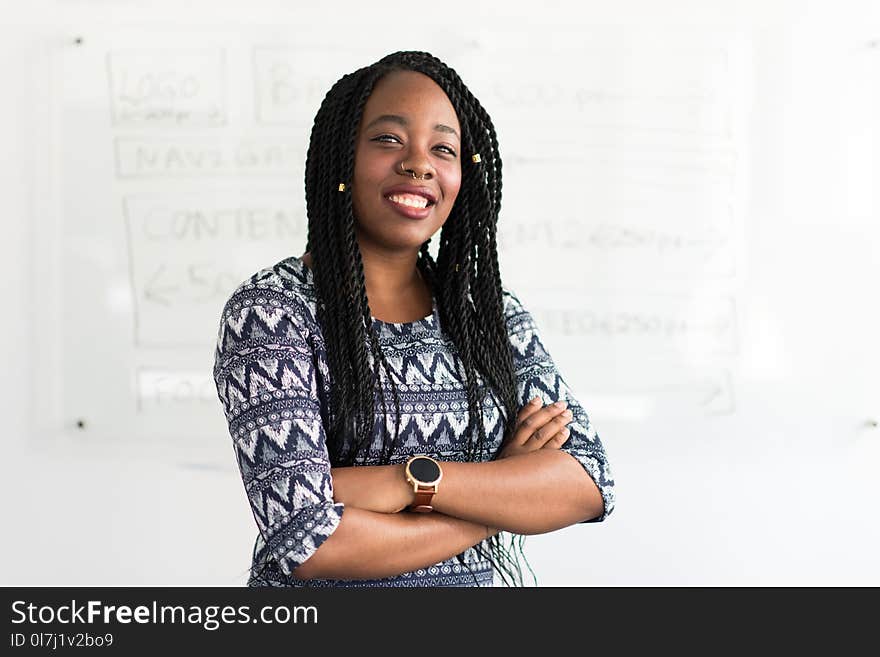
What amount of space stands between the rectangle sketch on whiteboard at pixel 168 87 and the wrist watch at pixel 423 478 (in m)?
1.68

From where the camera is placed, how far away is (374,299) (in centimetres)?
161

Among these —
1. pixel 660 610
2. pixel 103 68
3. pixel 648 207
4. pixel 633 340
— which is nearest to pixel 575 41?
pixel 648 207

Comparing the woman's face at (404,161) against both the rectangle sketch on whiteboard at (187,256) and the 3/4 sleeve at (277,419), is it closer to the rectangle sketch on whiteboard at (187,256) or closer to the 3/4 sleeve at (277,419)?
the 3/4 sleeve at (277,419)

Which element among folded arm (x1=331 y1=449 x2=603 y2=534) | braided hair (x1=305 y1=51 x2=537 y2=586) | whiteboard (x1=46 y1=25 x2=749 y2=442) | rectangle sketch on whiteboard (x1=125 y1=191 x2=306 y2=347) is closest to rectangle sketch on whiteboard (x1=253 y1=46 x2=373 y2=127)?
whiteboard (x1=46 y1=25 x2=749 y2=442)

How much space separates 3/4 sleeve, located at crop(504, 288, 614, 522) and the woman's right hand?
3 cm

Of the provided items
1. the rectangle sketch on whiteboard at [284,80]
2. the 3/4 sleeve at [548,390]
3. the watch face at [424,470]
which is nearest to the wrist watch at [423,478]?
the watch face at [424,470]

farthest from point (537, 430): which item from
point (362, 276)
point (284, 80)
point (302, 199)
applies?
point (284, 80)

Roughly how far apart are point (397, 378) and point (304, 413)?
164 mm

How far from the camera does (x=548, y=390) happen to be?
1.68m

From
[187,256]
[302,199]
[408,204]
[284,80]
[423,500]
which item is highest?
[284,80]

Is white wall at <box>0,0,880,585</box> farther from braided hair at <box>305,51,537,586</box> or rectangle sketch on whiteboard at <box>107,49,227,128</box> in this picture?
braided hair at <box>305,51,537,586</box>

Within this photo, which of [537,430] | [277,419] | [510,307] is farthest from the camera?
[510,307]

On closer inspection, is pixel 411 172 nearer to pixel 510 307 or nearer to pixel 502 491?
pixel 510 307

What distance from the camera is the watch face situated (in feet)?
4.75
